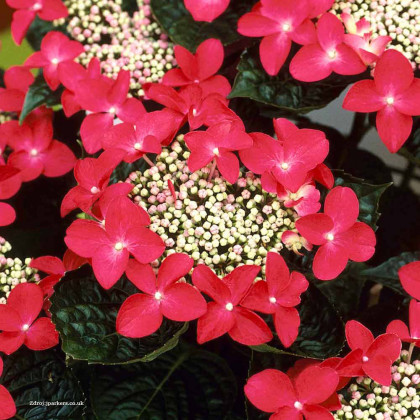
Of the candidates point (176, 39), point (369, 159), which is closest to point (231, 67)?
point (176, 39)

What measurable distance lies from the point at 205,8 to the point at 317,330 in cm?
39

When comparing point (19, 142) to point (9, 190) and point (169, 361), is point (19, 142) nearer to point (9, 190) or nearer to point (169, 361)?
point (9, 190)

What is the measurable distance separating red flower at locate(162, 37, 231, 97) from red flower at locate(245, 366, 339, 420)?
13.2 inches

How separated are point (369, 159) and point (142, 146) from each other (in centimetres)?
42

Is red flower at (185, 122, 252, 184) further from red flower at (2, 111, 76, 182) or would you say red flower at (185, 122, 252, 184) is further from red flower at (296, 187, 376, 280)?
red flower at (2, 111, 76, 182)

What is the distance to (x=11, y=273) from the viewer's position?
29.7 inches

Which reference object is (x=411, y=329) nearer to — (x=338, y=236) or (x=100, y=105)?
(x=338, y=236)

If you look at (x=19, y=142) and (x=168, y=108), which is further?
(x=19, y=142)

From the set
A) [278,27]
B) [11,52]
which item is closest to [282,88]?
[278,27]

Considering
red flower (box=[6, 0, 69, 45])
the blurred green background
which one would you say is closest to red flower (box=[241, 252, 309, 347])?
red flower (box=[6, 0, 69, 45])

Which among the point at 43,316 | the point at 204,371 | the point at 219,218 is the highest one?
the point at 219,218

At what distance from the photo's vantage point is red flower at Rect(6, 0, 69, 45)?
0.86m

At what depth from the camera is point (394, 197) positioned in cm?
102

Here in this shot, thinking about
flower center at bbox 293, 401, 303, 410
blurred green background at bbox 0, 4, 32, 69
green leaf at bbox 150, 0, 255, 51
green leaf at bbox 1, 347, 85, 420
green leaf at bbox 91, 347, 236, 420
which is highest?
green leaf at bbox 150, 0, 255, 51
